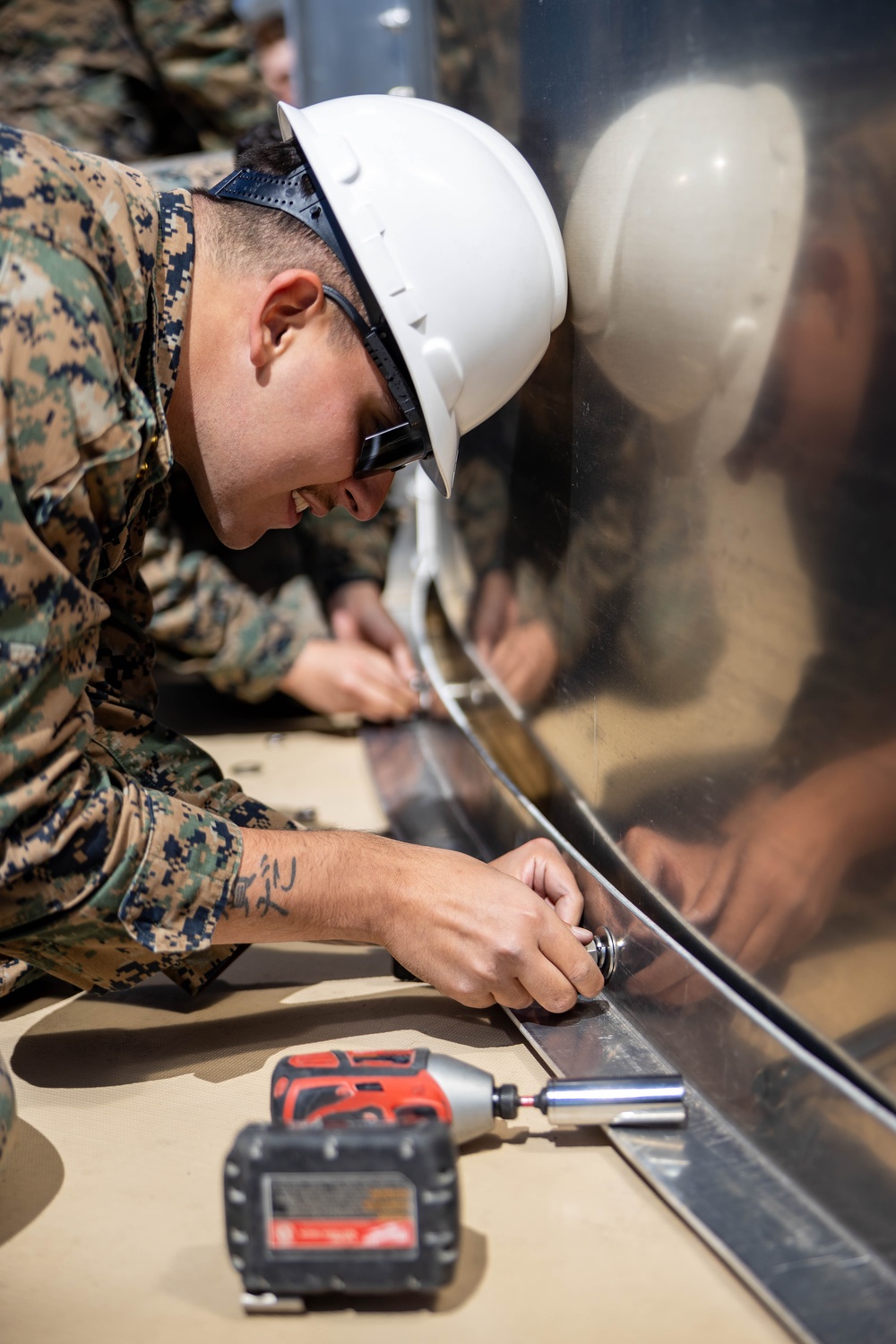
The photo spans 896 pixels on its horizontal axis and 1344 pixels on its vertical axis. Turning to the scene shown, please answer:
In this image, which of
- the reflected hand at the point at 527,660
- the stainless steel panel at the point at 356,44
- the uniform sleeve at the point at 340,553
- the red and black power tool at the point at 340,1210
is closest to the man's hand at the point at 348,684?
the uniform sleeve at the point at 340,553

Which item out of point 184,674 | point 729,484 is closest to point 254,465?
point 729,484

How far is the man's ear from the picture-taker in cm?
113

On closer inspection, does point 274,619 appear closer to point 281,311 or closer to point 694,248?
point 281,311

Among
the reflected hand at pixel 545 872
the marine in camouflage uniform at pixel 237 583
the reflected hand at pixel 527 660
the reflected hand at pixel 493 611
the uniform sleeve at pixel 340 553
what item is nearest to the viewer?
the reflected hand at pixel 545 872

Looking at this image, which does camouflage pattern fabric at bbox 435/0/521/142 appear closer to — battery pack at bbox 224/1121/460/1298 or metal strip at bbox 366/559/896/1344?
metal strip at bbox 366/559/896/1344

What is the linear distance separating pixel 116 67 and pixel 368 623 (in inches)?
67.0

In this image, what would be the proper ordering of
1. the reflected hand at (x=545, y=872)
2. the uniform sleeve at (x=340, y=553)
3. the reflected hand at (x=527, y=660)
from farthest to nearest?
the uniform sleeve at (x=340, y=553)
the reflected hand at (x=527, y=660)
the reflected hand at (x=545, y=872)

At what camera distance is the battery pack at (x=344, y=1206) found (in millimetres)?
826

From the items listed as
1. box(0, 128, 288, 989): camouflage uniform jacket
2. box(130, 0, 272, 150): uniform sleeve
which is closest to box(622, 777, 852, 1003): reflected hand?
box(0, 128, 288, 989): camouflage uniform jacket

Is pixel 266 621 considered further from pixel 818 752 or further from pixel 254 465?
pixel 818 752

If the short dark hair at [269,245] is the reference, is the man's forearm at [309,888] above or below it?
below

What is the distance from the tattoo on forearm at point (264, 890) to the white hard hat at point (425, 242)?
427mm

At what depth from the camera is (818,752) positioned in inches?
36.7

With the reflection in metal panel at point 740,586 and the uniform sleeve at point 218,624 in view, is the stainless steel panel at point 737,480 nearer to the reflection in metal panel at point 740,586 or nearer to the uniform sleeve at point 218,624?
the reflection in metal panel at point 740,586
